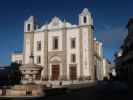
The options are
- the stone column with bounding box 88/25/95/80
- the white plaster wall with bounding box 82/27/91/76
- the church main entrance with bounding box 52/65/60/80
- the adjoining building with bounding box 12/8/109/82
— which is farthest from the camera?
the church main entrance with bounding box 52/65/60/80

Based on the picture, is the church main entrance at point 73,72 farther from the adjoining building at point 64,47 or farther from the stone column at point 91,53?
the stone column at point 91,53

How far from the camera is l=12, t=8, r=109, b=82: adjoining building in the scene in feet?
186

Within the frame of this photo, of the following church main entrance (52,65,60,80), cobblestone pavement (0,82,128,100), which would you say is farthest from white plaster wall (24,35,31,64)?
cobblestone pavement (0,82,128,100)

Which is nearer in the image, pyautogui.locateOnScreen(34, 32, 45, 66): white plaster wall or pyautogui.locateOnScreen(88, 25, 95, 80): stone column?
pyautogui.locateOnScreen(88, 25, 95, 80): stone column

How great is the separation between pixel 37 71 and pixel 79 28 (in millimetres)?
31336

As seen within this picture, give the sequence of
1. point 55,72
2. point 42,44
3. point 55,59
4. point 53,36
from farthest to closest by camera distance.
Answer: point 42,44
point 53,36
point 55,59
point 55,72

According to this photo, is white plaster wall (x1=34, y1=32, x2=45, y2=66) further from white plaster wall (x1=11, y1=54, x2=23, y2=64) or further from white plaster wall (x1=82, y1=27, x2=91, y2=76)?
white plaster wall (x1=11, y1=54, x2=23, y2=64)

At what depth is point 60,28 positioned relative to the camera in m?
60.0

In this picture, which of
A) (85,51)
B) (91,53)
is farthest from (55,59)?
(91,53)

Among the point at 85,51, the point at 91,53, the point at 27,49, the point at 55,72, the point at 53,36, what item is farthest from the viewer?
the point at 27,49

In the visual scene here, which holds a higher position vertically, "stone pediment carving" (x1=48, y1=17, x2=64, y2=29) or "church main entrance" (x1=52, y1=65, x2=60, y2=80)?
"stone pediment carving" (x1=48, y1=17, x2=64, y2=29)

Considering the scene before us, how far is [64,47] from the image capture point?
2297 inches

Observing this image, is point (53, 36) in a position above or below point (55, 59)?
above

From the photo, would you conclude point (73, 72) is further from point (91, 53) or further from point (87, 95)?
point (87, 95)
